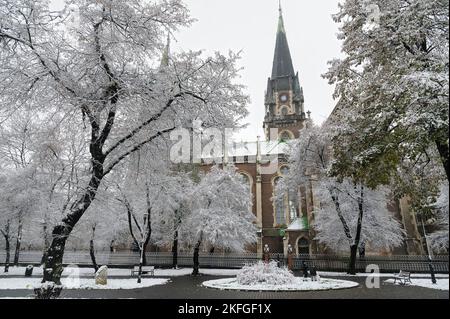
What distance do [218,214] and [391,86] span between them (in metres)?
17.9

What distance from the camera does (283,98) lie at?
52000mm

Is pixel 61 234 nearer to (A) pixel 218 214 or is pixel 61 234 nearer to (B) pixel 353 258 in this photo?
(B) pixel 353 258

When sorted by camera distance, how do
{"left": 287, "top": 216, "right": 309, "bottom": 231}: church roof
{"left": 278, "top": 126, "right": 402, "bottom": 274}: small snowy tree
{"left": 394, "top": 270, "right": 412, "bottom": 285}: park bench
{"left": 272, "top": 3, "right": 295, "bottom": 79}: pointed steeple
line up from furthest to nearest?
1. {"left": 272, "top": 3, "right": 295, "bottom": 79}: pointed steeple
2. {"left": 287, "top": 216, "right": 309, "bottom": 231}: church roof
3. {"left": 278, "top": 126, "right": 402, "bottom": 274}: small snowy tree
4. {"left": 394, "top": 270, "right": 412, "bottom": 285}: park bench

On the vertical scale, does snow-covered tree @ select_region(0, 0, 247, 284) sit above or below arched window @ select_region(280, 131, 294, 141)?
below

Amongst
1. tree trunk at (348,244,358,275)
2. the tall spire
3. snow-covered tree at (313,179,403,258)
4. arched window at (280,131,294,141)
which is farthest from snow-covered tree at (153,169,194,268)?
arched window at (280,131,294,141)

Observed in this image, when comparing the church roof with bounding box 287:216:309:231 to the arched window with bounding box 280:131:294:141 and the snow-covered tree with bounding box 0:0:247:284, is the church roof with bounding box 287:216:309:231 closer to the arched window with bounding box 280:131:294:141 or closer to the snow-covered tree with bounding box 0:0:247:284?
the arched window with bounding box 280:131:294:141

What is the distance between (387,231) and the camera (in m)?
20.8

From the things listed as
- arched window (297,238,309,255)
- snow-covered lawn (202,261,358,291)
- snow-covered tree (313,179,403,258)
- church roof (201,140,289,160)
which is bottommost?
snow-covered lawn (202,261,358,291)

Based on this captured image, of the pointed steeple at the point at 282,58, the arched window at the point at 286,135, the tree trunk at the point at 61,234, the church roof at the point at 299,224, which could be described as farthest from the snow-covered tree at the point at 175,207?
the pointed steeple at the point at 282,58

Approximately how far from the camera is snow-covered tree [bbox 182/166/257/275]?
22.7m

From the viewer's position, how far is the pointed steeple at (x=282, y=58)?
53594mm

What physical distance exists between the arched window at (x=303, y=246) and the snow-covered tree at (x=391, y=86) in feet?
89.6

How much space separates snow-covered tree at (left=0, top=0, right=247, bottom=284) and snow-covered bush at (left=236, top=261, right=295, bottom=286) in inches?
304

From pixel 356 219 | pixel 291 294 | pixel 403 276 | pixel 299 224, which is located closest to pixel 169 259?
pixel 299 224
